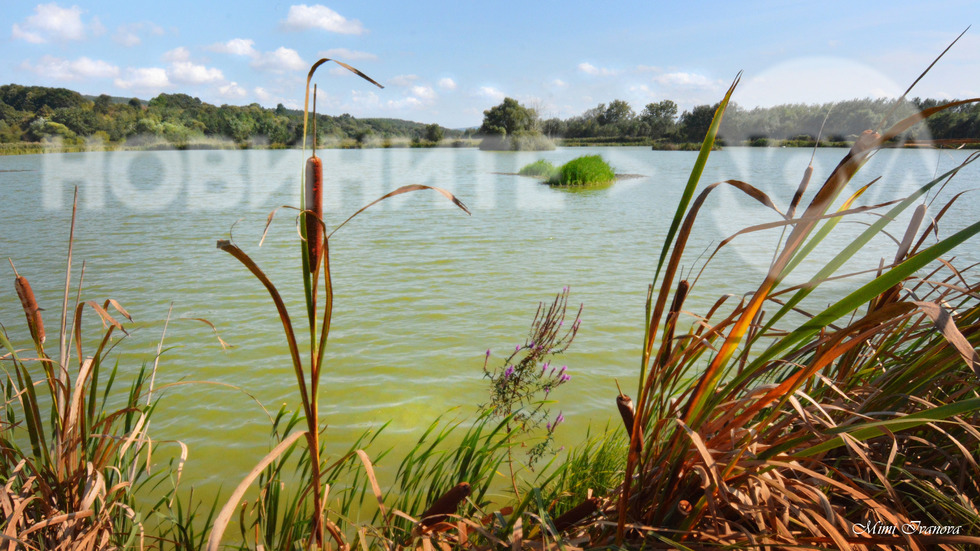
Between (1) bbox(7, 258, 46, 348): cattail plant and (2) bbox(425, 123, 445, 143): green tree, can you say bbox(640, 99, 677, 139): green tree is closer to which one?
(2) bbox(425, 123, 445, 143): green tree

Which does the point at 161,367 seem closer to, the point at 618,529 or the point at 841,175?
the point at 618,529

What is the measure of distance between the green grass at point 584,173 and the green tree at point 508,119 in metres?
35.4

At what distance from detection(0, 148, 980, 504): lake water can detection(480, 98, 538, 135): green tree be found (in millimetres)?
43906

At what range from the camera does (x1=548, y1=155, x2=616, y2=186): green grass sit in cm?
1827

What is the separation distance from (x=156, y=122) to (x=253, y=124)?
10327 millimetres

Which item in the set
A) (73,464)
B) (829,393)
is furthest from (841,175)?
(73,464)

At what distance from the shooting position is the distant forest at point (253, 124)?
42.1 m

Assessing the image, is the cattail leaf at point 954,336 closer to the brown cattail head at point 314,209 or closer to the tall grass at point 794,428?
the tall grass at point 794,428

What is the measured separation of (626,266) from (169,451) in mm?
5599

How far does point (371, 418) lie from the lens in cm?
331

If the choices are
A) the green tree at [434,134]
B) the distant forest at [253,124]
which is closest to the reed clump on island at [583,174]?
the distant forest at [253,124]

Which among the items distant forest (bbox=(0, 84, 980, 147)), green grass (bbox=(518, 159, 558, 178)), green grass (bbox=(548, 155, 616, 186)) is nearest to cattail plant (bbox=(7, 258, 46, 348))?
green grass (bbox=(548, 155, 616, 186))

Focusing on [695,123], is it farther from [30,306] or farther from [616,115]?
[30,306]

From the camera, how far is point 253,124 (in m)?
61.4
